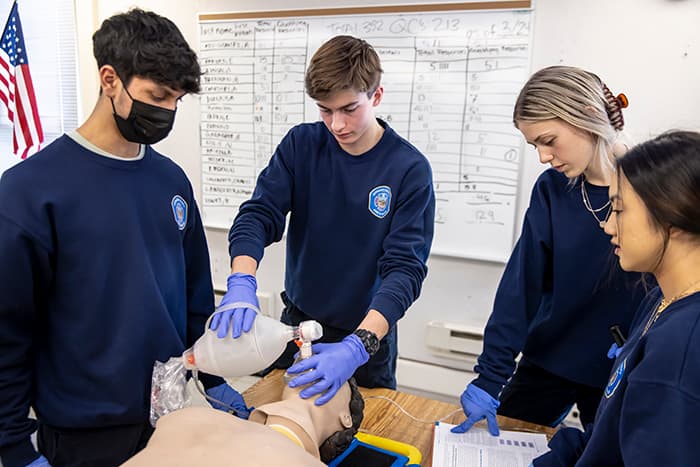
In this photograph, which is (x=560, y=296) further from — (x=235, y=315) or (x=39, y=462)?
(x=39, y=462)

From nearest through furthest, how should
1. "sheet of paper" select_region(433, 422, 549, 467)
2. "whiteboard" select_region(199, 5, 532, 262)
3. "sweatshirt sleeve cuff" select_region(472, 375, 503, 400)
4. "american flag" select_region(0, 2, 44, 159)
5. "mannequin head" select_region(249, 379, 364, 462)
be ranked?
"mannequin head" select_region(249, 379, 364, 462)
"sheet of paper" select_region(433, 422, 549, 467)
"sweatshirt sleeve cuff" select_region(472, 375, 503, 400)
"whiteboard" select_region(199, 5, 532, 262)
"american flag" select_region(0, 2, 44, 159)

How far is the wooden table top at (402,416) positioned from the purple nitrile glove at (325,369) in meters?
0.26

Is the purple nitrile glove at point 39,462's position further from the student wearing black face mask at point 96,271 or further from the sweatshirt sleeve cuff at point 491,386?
the sweatshirt sleeve cuff at point 491,386

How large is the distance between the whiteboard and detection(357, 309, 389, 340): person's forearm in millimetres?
1302

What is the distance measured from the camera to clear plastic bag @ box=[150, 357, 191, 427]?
1.14 meters

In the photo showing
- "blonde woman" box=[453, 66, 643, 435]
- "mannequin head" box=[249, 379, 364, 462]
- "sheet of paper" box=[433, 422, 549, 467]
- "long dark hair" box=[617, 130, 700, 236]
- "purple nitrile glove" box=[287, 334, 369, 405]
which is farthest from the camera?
"blonde woman" box=[453, 66, 643, 435]

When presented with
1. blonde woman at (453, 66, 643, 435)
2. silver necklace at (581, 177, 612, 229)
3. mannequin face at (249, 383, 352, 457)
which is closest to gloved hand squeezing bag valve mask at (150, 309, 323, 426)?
mannequin face at (249, 383, 352, 457)

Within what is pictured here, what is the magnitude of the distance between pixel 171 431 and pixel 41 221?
60 cm

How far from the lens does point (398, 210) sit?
5.08 feet

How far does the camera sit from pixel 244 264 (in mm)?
1410

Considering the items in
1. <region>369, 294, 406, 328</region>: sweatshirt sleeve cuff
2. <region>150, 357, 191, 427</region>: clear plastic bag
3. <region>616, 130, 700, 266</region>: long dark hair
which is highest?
<region>616, 130, 700, 266</region>: long dark hair

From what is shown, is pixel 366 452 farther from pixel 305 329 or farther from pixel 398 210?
pixel 398 210

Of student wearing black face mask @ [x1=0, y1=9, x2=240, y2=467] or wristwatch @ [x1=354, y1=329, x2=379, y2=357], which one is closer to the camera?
student wearing black face mask @ [x1=0, y1=9, x2=240, y2=467]

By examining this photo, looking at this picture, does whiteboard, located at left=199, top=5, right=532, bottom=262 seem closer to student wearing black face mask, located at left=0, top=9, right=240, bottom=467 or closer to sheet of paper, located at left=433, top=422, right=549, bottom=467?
sheet of paper, located at left=433, top=422, right=549, bottom=467
